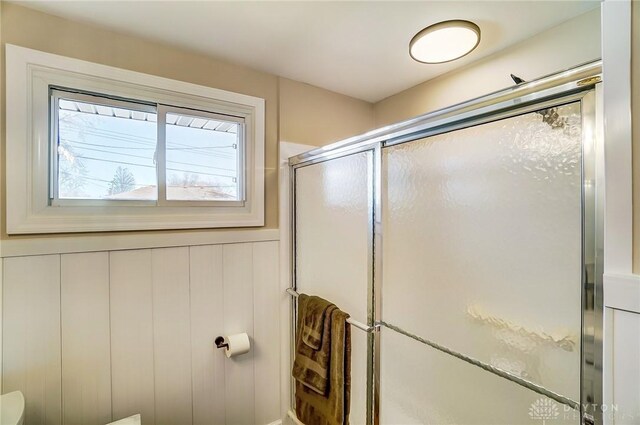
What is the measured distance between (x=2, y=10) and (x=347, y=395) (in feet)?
6.84

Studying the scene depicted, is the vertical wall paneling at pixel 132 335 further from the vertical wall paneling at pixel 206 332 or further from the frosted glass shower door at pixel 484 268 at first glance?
the frosted glass shower door at pixel 484 268

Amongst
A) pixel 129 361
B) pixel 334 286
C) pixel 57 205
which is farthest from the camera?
pixel 334 286

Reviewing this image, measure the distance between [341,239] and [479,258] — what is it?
63cm

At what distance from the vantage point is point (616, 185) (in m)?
0.55

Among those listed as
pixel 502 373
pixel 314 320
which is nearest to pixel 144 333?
pixel 314 320

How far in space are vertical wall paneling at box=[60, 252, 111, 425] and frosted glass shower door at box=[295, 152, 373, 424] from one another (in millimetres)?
951

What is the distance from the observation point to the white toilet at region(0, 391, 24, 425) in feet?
3.02

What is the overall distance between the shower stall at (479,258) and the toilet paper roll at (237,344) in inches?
21.6

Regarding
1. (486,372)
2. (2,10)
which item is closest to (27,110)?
(2,10)

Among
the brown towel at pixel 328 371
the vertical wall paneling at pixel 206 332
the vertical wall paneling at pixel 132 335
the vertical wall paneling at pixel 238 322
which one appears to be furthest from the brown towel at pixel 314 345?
the vertical wall paneling at pixel 132 335

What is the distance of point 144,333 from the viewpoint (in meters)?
1.30

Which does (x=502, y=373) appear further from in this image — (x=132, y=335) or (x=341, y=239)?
(x=132, y=335)

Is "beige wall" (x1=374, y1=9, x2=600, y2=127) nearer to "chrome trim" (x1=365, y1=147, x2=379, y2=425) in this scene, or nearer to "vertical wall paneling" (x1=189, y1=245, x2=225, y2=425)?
"chrome trim" (x1=365, y1=147, x2=379, y2=425)

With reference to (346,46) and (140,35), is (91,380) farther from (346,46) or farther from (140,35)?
(346,46)
